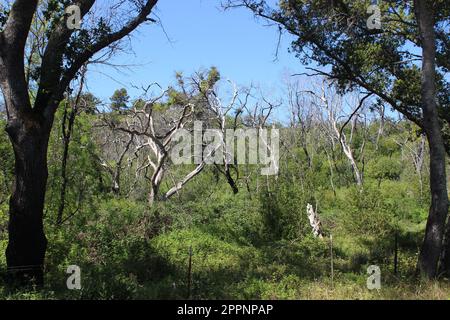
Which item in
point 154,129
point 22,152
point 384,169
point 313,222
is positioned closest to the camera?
point 22,152

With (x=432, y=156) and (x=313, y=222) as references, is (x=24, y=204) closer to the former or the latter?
(x=432, y=156)

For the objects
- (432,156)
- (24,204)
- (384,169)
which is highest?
(384,169)

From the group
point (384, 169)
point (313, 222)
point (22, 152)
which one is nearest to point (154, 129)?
point (313, 222)

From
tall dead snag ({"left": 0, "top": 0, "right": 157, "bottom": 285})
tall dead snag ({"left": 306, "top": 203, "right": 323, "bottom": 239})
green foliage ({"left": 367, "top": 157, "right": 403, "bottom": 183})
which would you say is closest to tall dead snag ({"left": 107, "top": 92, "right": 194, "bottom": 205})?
tall dead snag ({"left": 306, "top": 203, "right": 323, "bottom": 239})

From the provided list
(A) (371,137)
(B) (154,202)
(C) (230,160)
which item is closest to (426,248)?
(B) (154,202)

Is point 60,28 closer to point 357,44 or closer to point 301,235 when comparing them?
point 357,44

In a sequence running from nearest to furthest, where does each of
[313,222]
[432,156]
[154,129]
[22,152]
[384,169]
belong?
[22,152] < [432,156] < [313,222] < [154,129] < [384,169]

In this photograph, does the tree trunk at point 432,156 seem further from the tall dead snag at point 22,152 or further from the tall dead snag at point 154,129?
the tall dead snag at point 154,129

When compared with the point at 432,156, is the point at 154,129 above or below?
above

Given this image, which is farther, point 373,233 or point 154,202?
point 154,202

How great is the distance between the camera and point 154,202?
19.8 meters

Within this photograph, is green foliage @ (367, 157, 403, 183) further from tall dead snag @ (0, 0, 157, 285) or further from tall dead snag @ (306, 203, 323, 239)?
tall dead snag @ (0, 0, 157, 285)

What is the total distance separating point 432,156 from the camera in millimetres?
9867
